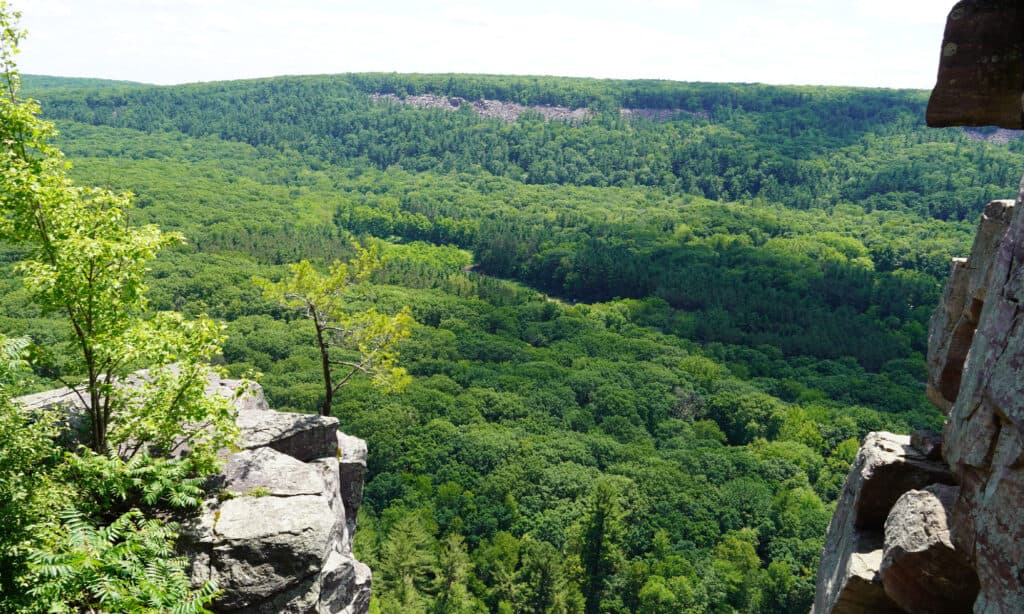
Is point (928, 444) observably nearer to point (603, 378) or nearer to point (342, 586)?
point (342, 586)

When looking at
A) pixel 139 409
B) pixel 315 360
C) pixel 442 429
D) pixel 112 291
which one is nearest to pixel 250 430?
pixel 139 409

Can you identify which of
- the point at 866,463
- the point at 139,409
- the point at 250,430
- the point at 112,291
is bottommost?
the point at 250,430

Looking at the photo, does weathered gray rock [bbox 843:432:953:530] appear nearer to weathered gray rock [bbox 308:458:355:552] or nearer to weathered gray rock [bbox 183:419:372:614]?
weathered gray rock [bbox 183:419:372:614]

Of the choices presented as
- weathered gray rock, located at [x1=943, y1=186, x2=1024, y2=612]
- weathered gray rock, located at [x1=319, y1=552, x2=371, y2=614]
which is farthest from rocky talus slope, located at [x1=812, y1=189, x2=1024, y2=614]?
weathered gray rock, located at [x1=319, y1=552, x2=371, y2=614]

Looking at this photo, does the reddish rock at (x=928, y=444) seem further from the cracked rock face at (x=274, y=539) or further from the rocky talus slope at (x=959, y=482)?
the cracked rock face at (x=274, y=539)

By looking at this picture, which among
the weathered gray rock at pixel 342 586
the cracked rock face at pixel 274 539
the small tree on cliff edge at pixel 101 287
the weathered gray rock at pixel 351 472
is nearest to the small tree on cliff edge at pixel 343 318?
the weathered gray rock at pixel 351 472

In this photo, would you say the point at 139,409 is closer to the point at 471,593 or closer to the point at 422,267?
the point at 471,593
